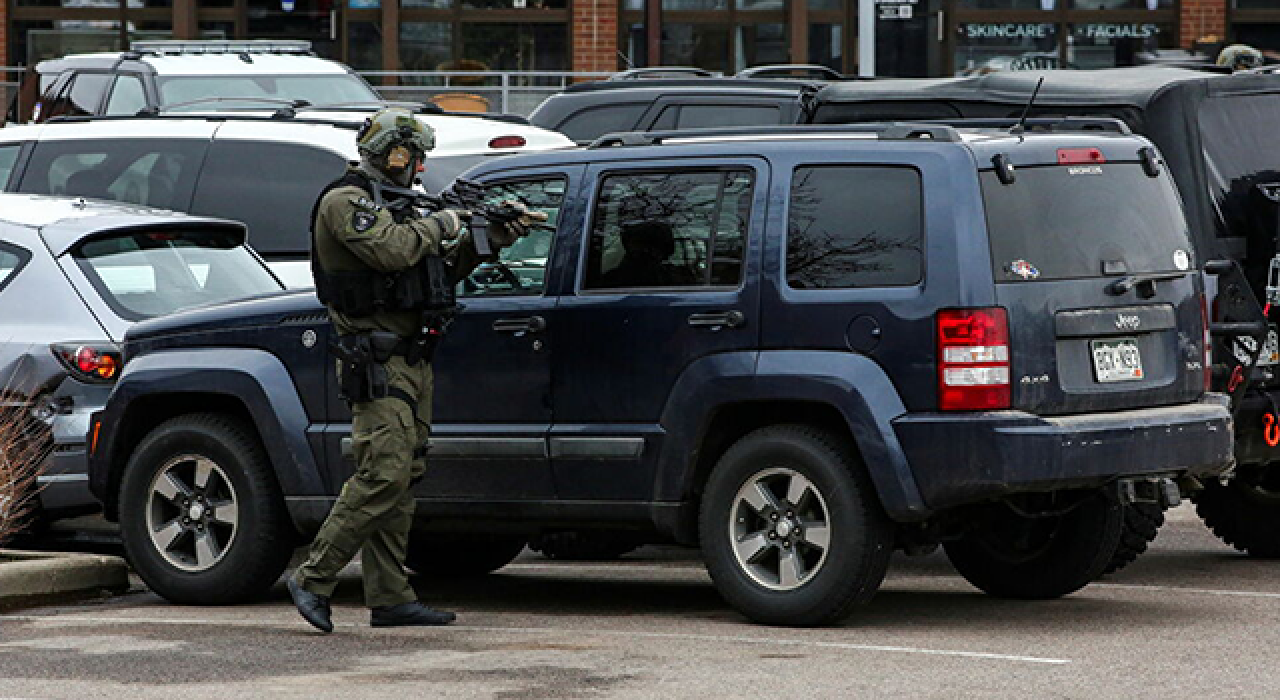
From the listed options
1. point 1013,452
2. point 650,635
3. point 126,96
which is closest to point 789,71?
point 126,96

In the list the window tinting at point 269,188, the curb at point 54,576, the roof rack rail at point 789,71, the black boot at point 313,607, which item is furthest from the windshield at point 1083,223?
the roof rack rail at point 789,71

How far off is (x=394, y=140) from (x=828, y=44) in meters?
23.0

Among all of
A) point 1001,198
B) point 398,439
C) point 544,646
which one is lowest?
point 544,646

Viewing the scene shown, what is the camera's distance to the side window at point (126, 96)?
1858 cm

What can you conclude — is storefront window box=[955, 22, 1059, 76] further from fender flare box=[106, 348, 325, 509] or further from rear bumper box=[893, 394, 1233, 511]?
rear bumper box=[893, 394, 1233, 511]

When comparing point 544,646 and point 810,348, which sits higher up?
point 810,348

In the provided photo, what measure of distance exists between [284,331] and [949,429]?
9.33 feet

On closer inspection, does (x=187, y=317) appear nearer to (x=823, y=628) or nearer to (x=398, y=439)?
(x=398, y=439)

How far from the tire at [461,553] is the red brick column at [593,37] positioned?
20930 mm

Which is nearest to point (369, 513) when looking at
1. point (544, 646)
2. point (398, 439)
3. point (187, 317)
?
point (398, 439)

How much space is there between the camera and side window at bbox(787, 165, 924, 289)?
858 centimetres

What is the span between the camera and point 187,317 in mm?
10078

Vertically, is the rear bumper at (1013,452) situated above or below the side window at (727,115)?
below

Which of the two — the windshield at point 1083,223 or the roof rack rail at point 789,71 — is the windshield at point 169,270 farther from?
the roof rack rail at point 789,71
